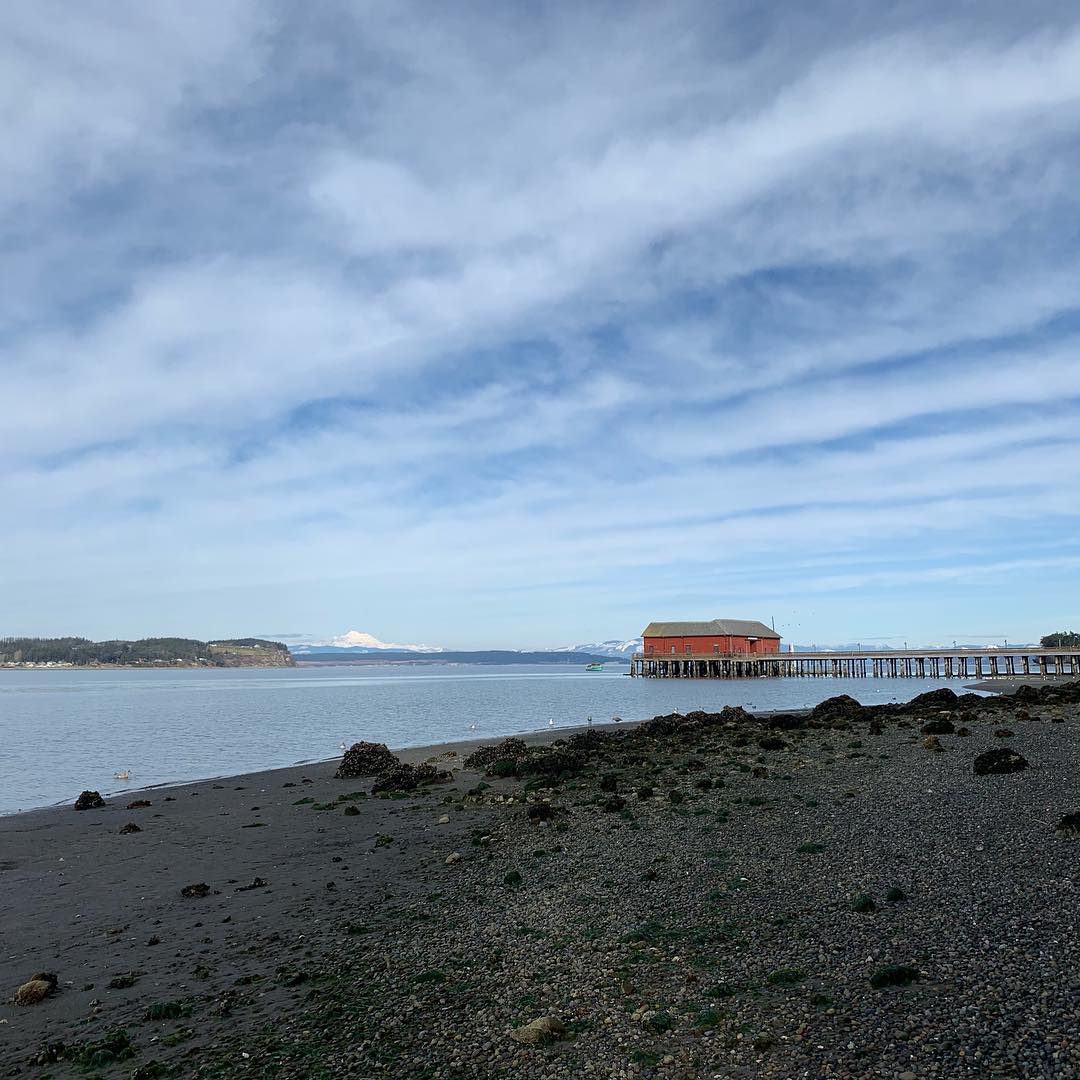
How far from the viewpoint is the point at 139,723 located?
6241cm

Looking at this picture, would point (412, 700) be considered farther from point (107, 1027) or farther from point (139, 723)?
point (107, 1027)

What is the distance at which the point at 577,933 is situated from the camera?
1103 cm

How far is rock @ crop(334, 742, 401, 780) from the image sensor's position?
29891 mm

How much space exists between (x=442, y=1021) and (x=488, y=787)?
1683 centimetres

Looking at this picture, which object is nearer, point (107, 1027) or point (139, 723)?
point (107, 1027)

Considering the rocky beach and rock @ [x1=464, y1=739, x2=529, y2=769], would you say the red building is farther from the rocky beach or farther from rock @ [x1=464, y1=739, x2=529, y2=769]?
the rocky beach

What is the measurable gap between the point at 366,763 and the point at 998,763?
2035 cm

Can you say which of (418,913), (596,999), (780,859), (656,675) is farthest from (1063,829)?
(656,675)

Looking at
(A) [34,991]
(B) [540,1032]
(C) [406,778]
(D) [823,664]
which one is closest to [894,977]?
(B) [540,1032]

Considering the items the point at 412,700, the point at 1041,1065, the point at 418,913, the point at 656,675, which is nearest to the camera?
the point at 1041,1065

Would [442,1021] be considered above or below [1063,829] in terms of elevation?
below

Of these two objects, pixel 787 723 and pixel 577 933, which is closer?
pixel 577 933

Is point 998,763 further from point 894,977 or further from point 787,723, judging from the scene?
point 787,723

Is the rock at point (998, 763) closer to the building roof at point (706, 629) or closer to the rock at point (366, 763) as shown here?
the rock at point (366, 763)
